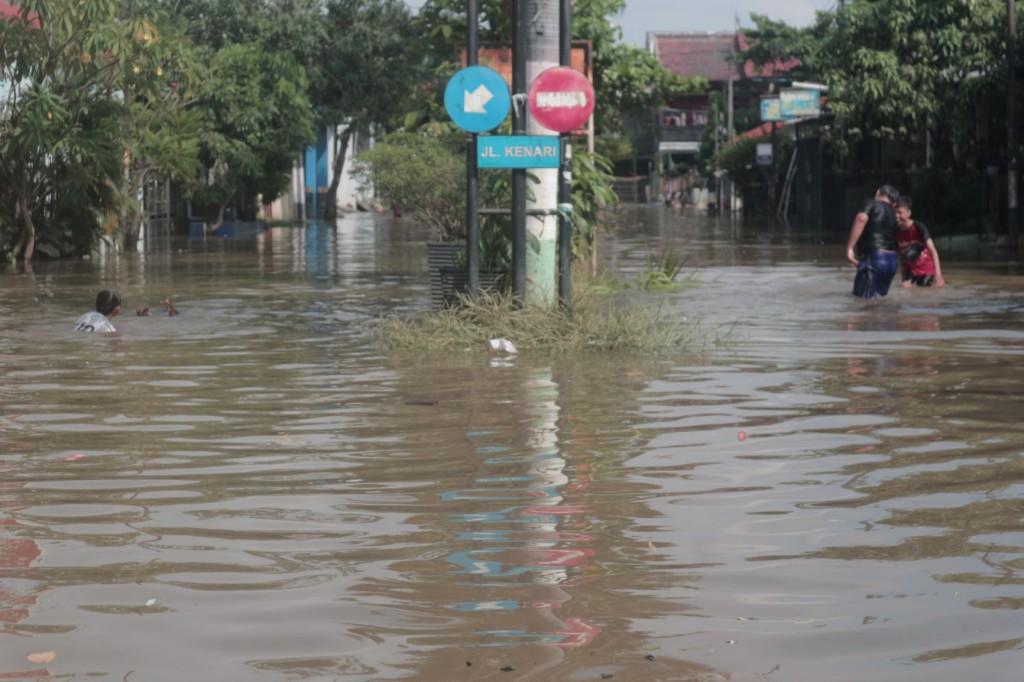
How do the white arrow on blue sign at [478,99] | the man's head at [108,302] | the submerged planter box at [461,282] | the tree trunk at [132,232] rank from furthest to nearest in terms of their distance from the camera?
the tree trunk at [132,232], the man's head at [108,302], the submerged planter box at [461,282], the white arrow on blue sign at [478,99]

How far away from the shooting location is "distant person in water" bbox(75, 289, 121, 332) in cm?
1641

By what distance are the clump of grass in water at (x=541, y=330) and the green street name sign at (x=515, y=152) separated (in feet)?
3.95

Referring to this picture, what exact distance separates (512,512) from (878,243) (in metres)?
13.3

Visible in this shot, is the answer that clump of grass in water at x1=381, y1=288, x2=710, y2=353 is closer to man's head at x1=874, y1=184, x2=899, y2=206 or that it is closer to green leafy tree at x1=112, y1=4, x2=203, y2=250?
man's head at x1=874, y1=184, x2=899, y2=206

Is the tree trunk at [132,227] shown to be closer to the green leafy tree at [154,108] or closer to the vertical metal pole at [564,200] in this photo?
the green leafy tree at [154,108]

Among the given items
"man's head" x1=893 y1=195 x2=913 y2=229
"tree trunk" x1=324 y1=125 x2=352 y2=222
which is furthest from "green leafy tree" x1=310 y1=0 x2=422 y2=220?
"man's head" x1=893 y1=195 x2=913 y2=229

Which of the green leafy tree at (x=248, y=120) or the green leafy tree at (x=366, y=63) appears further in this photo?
the green leafy tree at (x=366, y=63)

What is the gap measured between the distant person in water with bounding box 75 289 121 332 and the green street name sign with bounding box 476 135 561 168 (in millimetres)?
4176

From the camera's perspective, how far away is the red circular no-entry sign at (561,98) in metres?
14.9

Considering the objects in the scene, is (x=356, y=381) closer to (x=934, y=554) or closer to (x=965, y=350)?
(x=965, y=350)

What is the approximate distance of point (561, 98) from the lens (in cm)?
1495

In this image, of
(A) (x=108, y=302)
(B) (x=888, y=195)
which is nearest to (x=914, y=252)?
(B) (x=888, y=195)

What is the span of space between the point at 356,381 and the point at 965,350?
545 cm

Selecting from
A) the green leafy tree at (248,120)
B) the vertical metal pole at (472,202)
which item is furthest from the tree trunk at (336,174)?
the vertical metal pole at (472,202)
